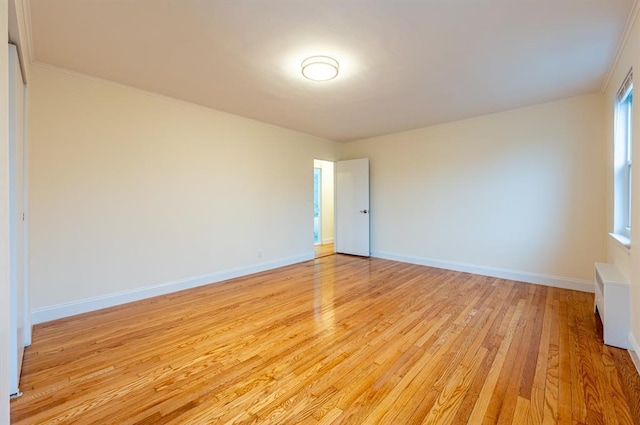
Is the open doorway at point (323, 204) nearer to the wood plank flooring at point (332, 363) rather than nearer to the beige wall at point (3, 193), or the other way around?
the wood plank flooring at point (332, 363)

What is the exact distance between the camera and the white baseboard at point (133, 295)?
2.78 m

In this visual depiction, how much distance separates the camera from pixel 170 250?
3.64 meters

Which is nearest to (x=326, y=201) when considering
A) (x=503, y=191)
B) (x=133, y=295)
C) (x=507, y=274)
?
(x=503, y=191)

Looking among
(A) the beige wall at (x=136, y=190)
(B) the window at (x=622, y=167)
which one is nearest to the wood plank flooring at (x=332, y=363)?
(A) the beige wall at (x=136, y=190)

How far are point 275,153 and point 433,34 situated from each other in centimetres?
323

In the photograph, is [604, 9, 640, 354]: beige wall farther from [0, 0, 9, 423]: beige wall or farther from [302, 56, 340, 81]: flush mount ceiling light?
[0, 0, 9, 423]: beige wall

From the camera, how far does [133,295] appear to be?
3299 mm

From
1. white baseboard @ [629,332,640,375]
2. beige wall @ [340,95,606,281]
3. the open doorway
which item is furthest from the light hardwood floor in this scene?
white baseboard @ [629,332,640,375]

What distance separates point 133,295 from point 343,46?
3.54m

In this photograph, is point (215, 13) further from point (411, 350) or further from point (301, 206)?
point (301, 206)

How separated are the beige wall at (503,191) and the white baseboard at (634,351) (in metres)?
1.84

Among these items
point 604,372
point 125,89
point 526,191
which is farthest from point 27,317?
point 526,191

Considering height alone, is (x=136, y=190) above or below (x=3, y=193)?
above

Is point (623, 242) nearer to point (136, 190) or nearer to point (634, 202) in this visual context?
point (634, 202)
